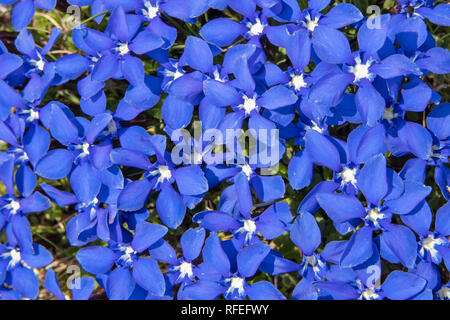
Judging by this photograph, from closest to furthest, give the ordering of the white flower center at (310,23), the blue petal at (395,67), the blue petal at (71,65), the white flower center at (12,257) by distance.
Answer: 1. the blue petal at (395,67)
2. the white flower center at (310,23)
3. the blue petal at (71,65)
4. the white flower center at (12,257)

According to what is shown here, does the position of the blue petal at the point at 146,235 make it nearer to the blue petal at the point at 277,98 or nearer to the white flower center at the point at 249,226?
the white flower center at the point at 249,226

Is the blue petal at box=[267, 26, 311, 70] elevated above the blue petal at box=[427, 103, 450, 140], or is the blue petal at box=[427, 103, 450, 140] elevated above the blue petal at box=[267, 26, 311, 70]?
the blue petal at box=[267, 26, 311, 70]

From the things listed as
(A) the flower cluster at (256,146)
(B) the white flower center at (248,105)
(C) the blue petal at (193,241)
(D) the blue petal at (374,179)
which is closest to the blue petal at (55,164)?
(A) the flower cluster at (256,146)

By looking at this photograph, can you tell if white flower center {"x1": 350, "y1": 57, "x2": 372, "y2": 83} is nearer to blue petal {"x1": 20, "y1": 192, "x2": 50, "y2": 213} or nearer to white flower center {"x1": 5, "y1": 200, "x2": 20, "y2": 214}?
blue petal {"x1": 20, "y1": 192, "x2": 50, "y2": 213}

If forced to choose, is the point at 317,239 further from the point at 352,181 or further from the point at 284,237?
the point at 284,237

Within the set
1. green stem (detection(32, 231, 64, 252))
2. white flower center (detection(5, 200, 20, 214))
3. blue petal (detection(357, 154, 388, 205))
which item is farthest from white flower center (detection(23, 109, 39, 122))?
blue petal (detection(357, 154, 388, 205))

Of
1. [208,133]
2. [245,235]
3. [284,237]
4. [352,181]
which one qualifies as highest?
[208,133]
